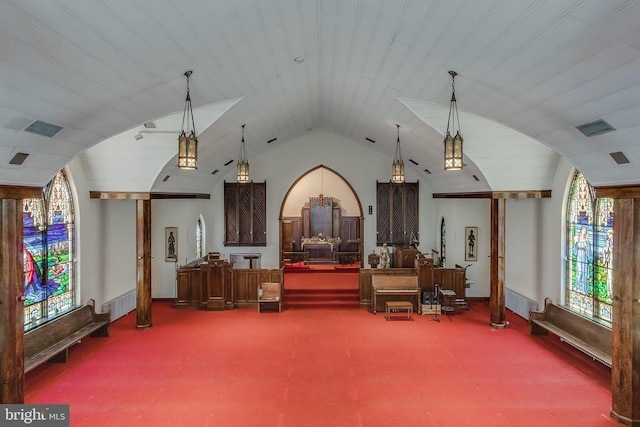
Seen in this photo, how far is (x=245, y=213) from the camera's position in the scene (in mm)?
14453

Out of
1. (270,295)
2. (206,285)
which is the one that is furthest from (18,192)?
(270,295)

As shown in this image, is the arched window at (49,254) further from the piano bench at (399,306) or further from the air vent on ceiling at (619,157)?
the air vent on ceiling at (619,157)

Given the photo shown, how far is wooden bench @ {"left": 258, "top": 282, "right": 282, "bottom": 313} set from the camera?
437 inches

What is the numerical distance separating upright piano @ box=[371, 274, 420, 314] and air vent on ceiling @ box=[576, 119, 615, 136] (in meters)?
6.67

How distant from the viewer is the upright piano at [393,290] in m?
11.0

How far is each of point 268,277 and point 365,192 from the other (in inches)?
194

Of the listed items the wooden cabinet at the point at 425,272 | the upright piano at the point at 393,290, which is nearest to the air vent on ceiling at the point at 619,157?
the upright piano at the point at 393,290

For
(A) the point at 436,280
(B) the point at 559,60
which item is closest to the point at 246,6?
(B) the point at 559,60

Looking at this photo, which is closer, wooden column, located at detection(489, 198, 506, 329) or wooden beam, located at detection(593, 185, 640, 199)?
wooden beam, located at detection(593, 185, 640, 199)

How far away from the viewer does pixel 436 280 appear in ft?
38.6

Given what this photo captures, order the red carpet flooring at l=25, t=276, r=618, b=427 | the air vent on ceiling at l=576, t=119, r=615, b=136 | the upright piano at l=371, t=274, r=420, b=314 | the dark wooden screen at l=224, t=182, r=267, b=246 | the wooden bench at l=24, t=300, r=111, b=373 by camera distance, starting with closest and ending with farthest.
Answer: the air vent on ceiling at l=576, t=119, r=615, b=136 → the red carpet flooring at l=25, t=276, r=618, b=427 → the wooden bench at l=24, t=300, r=111, b=373 → the upright piano at l=371, t=274, r=420, b=314 → the dark wooden screen at l=224, t=182, r=267, b=246

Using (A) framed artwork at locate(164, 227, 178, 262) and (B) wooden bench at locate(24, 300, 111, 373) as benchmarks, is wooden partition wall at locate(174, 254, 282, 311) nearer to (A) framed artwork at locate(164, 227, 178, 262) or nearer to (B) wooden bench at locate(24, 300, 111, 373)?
(A) framed artwork at locate(164, 227, 178, 262)

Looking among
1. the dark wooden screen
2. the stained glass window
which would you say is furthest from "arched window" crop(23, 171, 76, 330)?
the dark wooden screen

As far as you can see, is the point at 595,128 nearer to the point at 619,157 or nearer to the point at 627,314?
the point at 619,157
